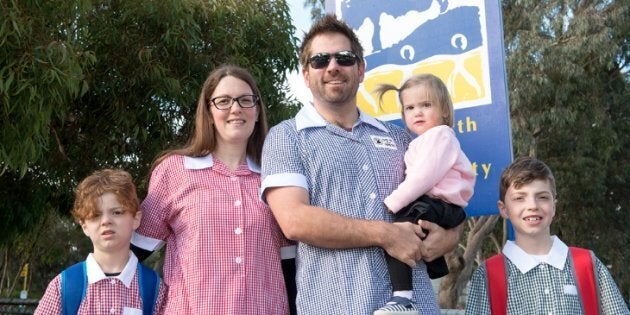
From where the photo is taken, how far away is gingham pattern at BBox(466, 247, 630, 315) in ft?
8.89

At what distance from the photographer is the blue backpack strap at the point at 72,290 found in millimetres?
2619

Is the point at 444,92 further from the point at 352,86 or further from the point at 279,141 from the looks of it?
the point at 279,141

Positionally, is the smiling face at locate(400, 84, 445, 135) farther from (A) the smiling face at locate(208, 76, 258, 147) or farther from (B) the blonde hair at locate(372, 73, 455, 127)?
(A) the smiling face at locate(208, 76, 258, 147)

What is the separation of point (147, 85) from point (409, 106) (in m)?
4.16

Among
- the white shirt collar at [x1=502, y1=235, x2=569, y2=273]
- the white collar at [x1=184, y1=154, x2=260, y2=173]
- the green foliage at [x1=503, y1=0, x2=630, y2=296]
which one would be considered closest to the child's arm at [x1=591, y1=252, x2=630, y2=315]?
the white shirt collar at [x1=502, y1=235, x2=569, y2=273]

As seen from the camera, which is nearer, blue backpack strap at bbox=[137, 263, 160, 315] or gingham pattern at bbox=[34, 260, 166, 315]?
→ gingham pattern at bbox=[34, 260, 166, 315]

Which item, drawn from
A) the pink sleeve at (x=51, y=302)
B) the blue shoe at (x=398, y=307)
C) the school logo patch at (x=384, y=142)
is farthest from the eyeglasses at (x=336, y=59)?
the pink sleeve at (x=51, y=302)

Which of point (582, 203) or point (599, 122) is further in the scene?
point (582, 203)

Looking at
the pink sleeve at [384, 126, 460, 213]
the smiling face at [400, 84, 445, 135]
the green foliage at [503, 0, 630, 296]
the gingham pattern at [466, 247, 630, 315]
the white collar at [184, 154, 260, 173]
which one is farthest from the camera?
the green foliage at [503, 0, 630, 296]

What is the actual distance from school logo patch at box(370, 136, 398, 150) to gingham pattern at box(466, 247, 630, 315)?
612 millimetres

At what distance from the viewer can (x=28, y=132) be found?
4.75m

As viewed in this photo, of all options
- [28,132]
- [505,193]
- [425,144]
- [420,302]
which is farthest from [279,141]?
[28,132]

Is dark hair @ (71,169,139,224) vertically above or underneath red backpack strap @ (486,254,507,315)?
above

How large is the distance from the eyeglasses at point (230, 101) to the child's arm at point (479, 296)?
1142mm
